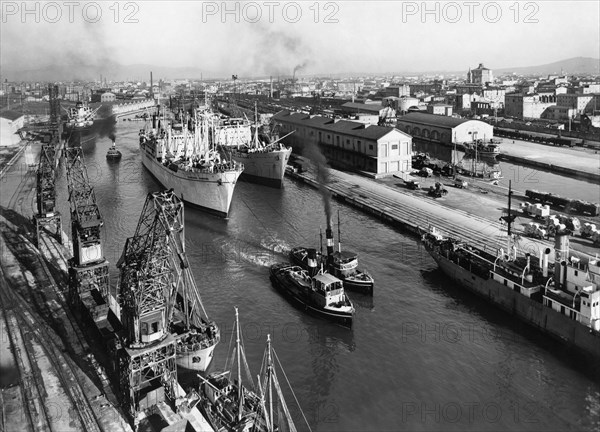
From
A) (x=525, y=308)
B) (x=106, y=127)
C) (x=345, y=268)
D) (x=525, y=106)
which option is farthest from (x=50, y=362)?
(x=106, y=127)

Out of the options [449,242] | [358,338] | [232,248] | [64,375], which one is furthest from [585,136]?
[64,375]

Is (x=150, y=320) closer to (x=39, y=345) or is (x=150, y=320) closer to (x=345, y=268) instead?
(x=39, y=345)

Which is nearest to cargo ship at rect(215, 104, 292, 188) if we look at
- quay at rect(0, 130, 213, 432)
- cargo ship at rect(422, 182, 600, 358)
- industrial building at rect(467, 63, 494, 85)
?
quay at rect(0, 130, 213, 432)

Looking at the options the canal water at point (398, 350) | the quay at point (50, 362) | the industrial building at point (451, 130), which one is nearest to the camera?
the quay at point (50, 362)

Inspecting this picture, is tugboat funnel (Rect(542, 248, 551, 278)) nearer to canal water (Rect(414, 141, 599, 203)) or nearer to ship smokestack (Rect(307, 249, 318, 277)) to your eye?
ship smokestack (Rect(307, 249, 318, 277))

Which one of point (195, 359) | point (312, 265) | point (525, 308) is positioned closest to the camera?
point (195, 359)

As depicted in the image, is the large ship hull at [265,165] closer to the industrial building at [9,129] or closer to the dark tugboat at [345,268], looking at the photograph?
the dark tugboat at [345,268]

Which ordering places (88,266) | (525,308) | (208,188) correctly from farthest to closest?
1. (208,188)
2. (88,266)
3. (525,308)

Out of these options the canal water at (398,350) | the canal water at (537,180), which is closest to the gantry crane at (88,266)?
the canal water at (398,350)
